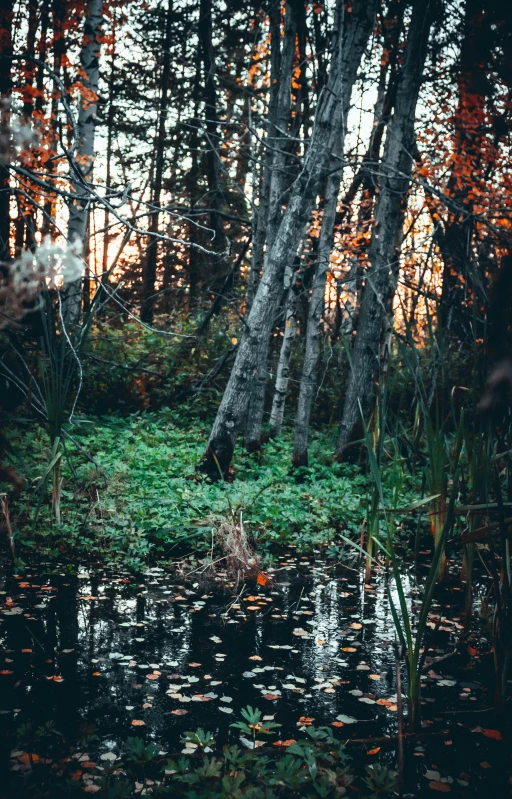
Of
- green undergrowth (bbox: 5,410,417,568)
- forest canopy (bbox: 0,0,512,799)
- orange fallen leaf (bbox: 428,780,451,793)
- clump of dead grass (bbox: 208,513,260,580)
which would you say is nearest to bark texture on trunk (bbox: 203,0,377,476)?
forest canopy (bbox: 0,0,512,799)

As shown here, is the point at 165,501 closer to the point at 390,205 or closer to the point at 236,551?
the point at 236,551

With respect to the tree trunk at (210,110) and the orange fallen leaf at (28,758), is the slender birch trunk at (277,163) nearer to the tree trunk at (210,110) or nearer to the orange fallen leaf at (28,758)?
the tree trunk at (210,110)

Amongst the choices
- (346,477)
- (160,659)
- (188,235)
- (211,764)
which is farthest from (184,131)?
(211,764)

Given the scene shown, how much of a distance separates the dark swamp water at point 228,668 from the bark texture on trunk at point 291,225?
2.59 metres

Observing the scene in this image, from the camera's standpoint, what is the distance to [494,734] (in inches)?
100

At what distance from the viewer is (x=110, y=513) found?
17.1 ft

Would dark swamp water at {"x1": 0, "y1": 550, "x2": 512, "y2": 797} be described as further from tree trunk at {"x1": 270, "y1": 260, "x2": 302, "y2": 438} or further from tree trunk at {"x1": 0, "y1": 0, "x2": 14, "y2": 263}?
tree trunk at {"x1": 270, "y1": 260, "x2": 302, "y2": 438}

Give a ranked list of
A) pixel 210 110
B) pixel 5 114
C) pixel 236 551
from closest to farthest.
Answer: pixel 5 114 → pixel 236 551 → pixel 210 110

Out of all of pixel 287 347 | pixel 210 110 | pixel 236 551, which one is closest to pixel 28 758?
pixel 236 551

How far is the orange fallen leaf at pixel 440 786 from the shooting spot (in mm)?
2171

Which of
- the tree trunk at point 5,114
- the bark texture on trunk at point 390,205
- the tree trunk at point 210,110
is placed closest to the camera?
the tree trunk at point 5,114

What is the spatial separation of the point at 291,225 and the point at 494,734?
207 inches

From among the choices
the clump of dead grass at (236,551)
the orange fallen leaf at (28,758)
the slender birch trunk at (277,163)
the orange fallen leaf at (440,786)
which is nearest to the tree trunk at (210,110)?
the slender birch trunk at (277,163)

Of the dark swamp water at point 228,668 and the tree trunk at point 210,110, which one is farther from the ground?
the tree trunk at point 210,110
